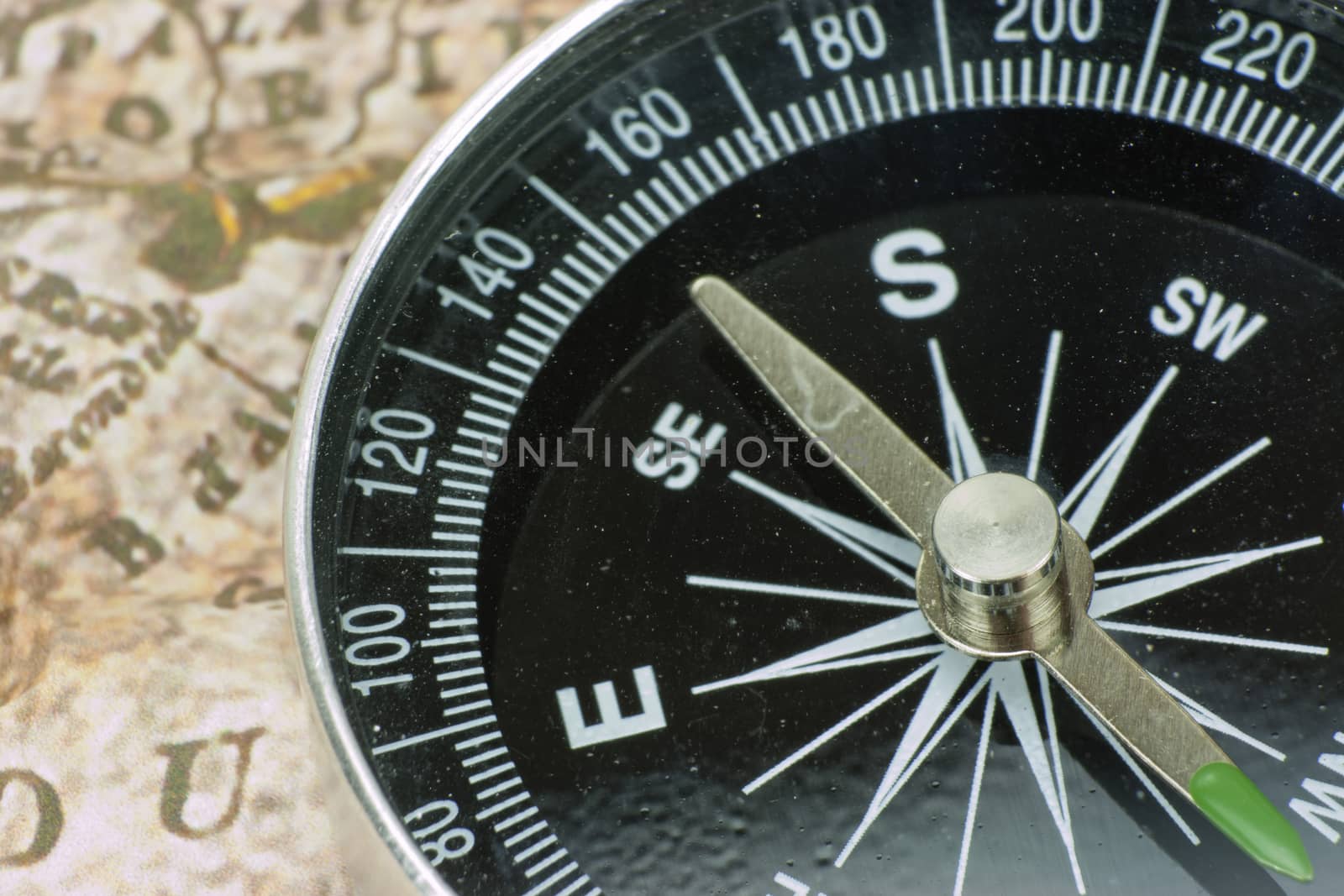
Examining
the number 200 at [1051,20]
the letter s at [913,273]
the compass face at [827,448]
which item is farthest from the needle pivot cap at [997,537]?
the number 200 at [1051,20]

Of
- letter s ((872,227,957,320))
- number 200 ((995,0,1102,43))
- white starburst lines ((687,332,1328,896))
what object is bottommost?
white starburst lines ((687,332,1328,896))

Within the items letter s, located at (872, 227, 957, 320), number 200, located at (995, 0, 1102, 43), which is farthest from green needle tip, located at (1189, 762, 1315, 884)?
number 200, located at (995, 0, 1102, 43)

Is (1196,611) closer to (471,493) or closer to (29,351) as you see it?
(471,493)

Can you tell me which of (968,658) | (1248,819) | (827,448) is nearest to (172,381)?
(827,448)

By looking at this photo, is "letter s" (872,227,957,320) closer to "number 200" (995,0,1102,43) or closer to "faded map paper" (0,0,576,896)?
"number 200" (995,0,1102,43)

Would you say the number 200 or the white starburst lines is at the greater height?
the number 200

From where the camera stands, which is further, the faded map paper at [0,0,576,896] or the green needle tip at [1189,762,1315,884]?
the faded map paper at [0,0,576,896]

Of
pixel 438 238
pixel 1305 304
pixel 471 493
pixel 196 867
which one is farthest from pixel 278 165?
pixel 1305 304
